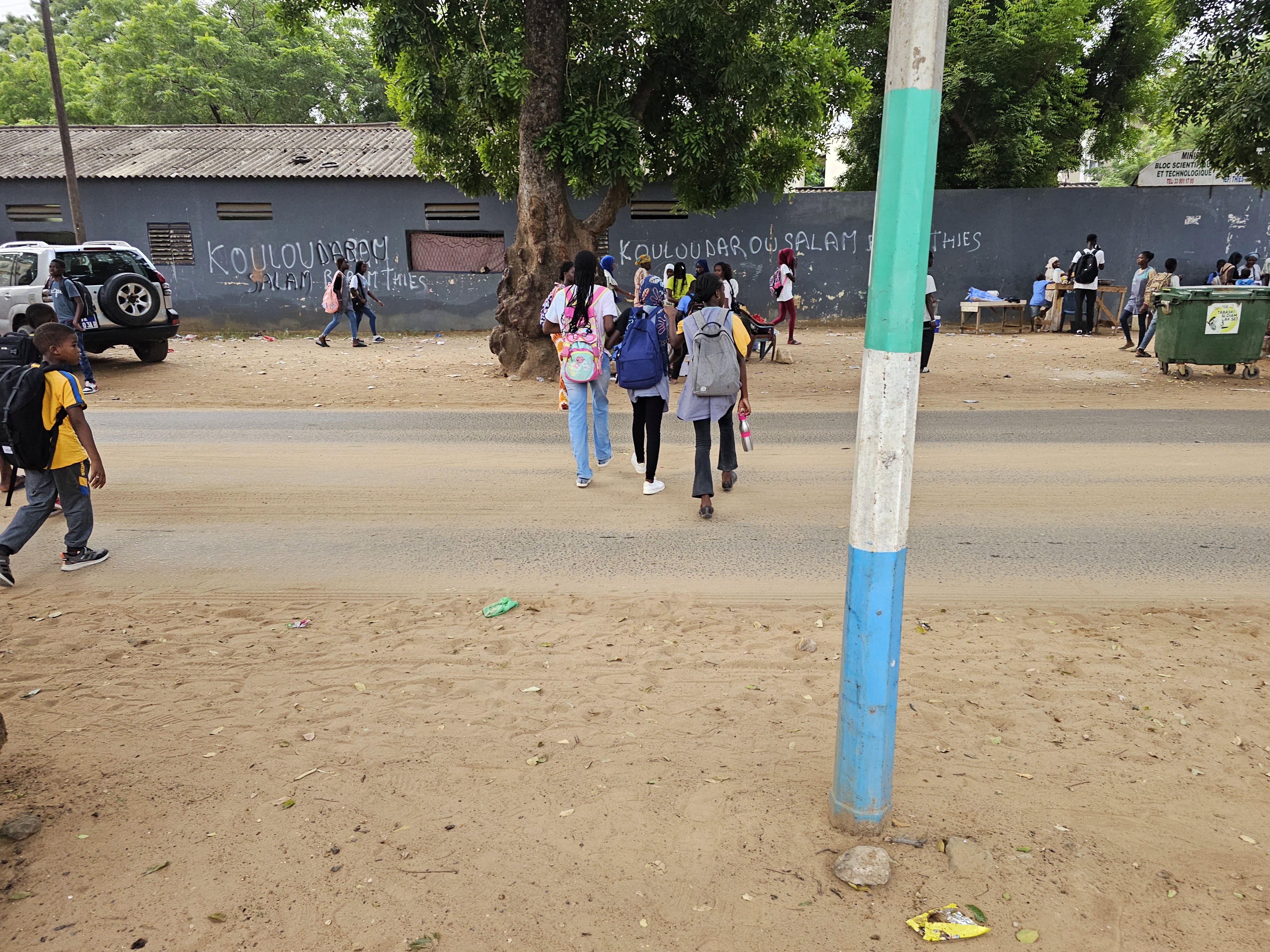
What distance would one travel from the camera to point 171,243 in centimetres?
2161

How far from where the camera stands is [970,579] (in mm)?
5422

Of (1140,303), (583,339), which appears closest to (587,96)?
(583,339)

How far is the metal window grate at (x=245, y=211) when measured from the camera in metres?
21.4

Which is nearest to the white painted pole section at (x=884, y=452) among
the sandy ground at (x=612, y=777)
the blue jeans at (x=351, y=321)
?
the sandy ground at (x=612, y=777)

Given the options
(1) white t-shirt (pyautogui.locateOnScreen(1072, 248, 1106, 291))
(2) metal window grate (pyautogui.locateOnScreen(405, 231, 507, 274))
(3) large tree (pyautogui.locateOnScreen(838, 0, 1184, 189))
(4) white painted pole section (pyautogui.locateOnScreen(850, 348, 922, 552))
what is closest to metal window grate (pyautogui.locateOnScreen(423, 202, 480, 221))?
(2) metal window grate (pyautogui.locateOnScreen(405, 231, 507, 274))

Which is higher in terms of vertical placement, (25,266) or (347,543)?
(25,266)

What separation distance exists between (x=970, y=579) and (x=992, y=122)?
19.8 m

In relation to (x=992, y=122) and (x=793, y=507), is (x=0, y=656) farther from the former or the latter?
(x=992, y=122)

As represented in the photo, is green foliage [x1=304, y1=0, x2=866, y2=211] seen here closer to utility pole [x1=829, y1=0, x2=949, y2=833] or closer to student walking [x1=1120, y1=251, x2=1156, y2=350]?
student walking [x1=1120, y1=251, x2=1156, y2=350]

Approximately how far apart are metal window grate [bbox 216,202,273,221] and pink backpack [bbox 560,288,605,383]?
17.1 metres

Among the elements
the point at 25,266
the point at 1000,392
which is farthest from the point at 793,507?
the point at 25,266

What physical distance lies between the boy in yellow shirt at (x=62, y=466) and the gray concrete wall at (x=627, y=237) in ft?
53.5

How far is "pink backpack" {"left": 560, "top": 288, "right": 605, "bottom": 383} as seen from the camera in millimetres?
7141

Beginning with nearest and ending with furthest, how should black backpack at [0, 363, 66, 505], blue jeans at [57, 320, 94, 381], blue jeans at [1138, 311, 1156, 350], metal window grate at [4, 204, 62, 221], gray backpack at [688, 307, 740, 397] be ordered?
black backpack at [0, 363, 66, 505], gray backpack at [688, 307, 740, 397], blue jeans at [57, 320, 94, 381], blue jeans at [1138, 311, 1156, 350], metal window grate at [4, 204, 62, 221]
